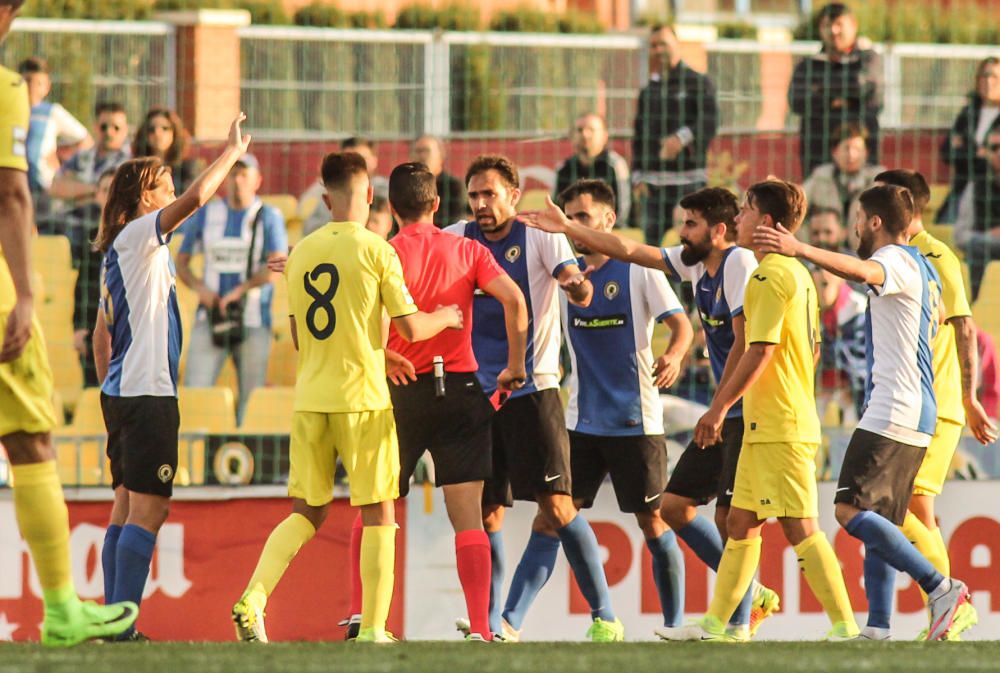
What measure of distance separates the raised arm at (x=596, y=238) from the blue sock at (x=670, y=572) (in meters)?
1.28

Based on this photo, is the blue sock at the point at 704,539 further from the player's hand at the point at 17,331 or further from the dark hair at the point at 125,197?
the player's hand at the point at 17,331

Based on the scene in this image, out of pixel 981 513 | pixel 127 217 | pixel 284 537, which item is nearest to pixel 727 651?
pixel 284 537

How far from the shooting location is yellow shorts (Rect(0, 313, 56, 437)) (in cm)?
546

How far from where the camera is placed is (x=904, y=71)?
45.2 feet

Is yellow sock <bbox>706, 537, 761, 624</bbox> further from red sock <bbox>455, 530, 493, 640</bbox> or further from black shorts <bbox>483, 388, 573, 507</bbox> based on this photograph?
black shorts <bbox>483, 388, 573, 507</bbox>

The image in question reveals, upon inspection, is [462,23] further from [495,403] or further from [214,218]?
[495,403]

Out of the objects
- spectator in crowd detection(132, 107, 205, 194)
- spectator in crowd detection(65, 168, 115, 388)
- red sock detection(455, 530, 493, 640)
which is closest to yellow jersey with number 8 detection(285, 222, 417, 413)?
red sock detection(455, 530, 493, 640)

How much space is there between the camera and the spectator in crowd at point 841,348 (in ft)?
33.9

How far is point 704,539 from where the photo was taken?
812 cm

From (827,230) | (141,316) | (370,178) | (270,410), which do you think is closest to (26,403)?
(141,316)

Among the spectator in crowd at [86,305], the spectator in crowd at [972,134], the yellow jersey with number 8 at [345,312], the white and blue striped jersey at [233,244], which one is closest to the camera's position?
the yellow jersey with number 8 at [345,312]

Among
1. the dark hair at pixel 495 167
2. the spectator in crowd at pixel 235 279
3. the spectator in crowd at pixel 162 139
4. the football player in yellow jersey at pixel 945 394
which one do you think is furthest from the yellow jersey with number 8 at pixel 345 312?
the spectator in crowd at pixel 162 139

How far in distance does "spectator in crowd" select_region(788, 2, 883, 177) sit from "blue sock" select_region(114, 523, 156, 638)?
18.1ft

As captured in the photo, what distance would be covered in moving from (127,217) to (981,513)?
4579 millimetres
